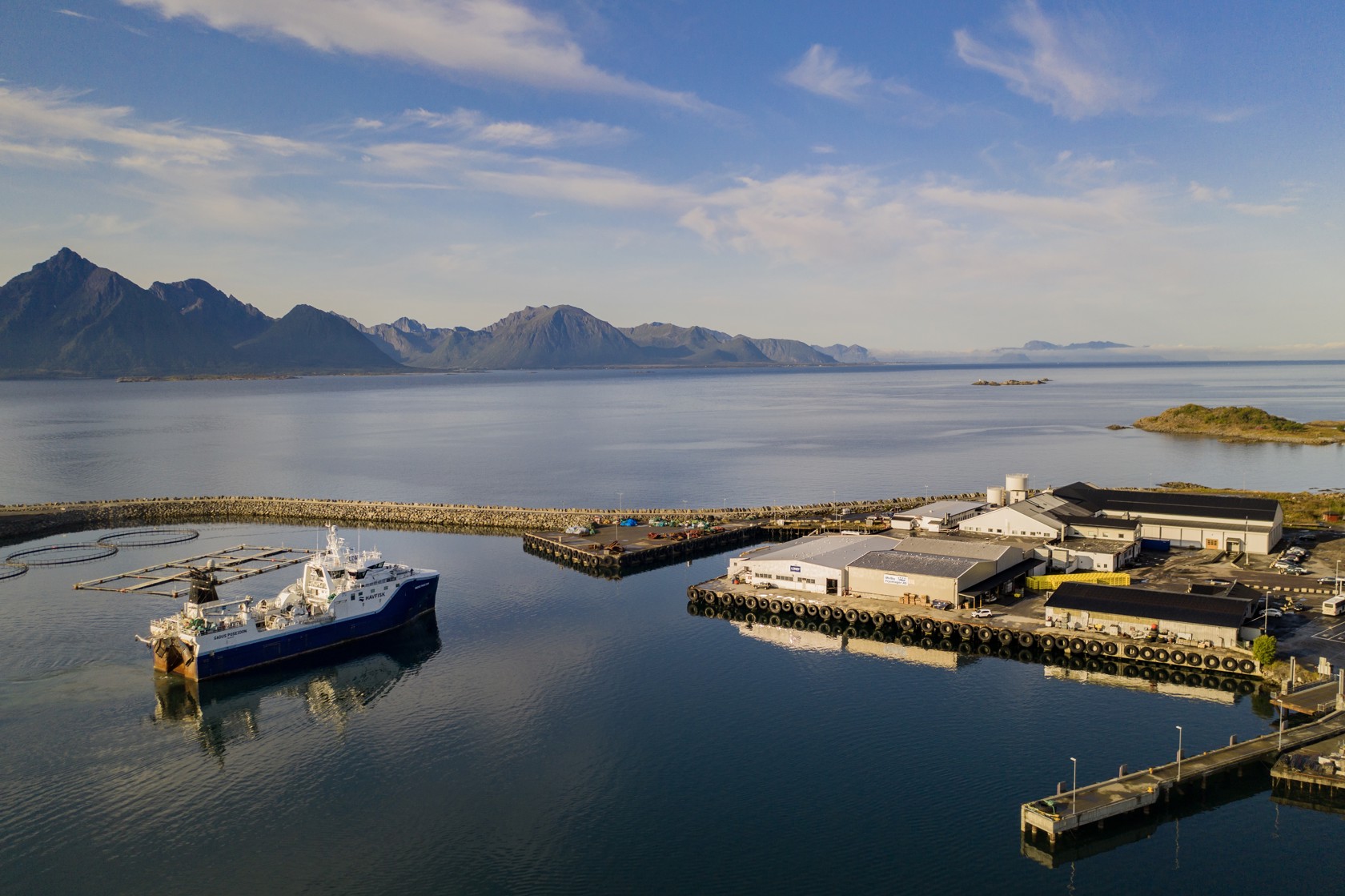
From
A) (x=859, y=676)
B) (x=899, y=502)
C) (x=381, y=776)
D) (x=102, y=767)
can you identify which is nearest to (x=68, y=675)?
(x=102, y=767)

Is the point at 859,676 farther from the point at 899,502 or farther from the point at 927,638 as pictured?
the point at 899,502

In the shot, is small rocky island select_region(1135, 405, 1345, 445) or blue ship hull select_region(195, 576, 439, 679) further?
small rocky island select_region(1135, 405, 1345, 445)

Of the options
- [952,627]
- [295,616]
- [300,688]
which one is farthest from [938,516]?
[300,688]

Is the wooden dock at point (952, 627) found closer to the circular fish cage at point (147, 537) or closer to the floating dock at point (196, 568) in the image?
the floating dock at point (196, 568)

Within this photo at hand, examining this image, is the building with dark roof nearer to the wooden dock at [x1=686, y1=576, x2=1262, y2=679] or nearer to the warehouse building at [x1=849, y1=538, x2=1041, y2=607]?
the warehouse building at [x1=849, y1=538, x2=1041, y2=607]

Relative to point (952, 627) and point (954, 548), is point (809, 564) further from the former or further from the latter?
point (952, 627)

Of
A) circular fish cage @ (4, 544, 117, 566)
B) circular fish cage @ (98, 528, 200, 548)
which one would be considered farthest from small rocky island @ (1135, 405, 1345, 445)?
circular fish cage @ (4, 544, 117, 566)

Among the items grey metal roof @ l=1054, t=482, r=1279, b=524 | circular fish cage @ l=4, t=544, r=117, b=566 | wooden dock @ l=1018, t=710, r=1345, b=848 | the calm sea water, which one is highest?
grey metal roof @ l=1054, t=482, r=1279, b=524
